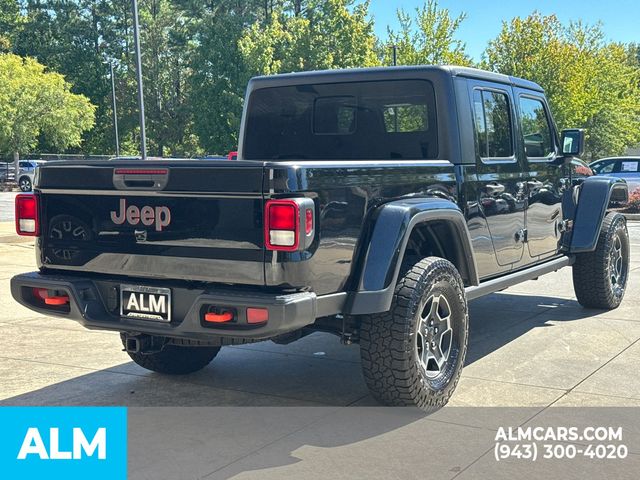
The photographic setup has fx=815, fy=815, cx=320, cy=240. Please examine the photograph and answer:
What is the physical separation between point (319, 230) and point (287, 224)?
9.3 inches

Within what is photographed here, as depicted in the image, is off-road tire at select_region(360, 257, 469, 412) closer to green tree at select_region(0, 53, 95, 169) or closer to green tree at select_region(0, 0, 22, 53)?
green tree at select_region(0, 53, 95, 169)

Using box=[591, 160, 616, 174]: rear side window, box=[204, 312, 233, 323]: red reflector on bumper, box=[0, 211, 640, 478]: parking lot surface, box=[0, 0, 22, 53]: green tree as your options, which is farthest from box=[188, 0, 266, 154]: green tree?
box=[204, 312, 233, 323]: red reflector on bumper

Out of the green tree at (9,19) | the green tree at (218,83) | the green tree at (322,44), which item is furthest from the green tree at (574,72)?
the green tree at (9,19)

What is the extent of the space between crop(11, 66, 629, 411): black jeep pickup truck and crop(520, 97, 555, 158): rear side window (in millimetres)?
176

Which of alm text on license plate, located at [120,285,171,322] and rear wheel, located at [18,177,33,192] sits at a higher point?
rear wheel, located at [18,177,33,192]

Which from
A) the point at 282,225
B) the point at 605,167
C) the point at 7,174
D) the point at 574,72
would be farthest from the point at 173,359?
the point at 7,174

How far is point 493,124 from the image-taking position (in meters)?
5.93

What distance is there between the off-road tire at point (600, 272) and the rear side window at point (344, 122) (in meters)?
2.64

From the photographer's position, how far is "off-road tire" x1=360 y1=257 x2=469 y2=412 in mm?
4441

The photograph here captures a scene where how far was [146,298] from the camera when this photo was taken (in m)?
4.34

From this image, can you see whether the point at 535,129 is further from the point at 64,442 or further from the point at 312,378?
the point at 64,442

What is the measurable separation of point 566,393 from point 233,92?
5013cm

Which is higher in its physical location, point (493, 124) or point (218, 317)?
point (493, 124)

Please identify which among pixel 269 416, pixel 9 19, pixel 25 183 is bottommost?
pixel 269 416
